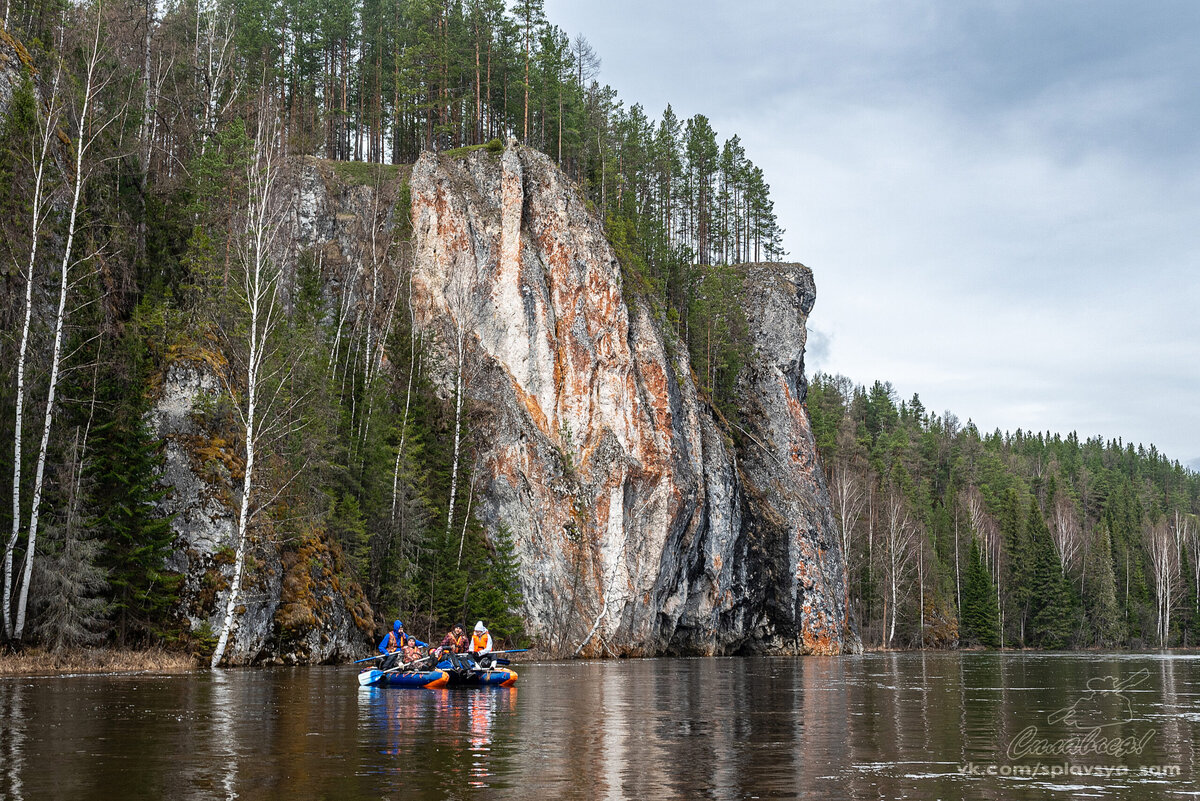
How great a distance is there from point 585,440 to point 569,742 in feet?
136

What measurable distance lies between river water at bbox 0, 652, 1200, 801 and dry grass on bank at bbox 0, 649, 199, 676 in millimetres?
1889

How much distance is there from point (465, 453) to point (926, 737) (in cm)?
3642

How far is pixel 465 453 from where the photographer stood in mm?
50250

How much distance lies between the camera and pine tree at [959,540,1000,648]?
92.4 metres

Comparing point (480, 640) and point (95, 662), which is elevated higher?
point (480, 640)

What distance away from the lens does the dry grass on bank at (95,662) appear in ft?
83.8

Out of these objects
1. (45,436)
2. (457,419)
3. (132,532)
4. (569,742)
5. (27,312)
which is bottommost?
(569,742)

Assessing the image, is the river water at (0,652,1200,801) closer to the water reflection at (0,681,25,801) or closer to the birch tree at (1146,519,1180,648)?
the water reflection at (0,681,25,801)

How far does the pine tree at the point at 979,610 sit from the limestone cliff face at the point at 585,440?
31908mm

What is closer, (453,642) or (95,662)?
(95,662)

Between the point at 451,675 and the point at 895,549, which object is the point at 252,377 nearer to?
the point at 451,675

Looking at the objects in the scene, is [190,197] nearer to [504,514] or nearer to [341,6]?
[504,514]

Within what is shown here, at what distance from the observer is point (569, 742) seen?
14586 mm
